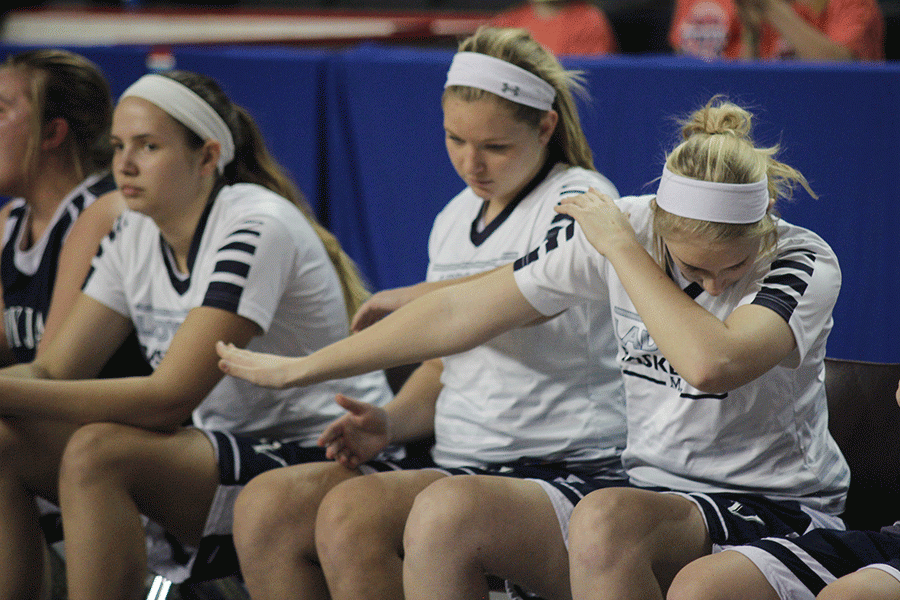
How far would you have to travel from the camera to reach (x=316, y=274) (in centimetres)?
223

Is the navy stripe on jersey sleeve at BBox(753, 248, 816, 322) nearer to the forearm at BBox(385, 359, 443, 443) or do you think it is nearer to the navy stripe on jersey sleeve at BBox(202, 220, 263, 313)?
the forearm at BBox(385, 359, 443, 443)

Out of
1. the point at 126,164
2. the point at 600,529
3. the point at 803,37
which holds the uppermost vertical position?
the point at 803,37

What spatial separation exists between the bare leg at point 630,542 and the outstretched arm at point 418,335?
0.41 m

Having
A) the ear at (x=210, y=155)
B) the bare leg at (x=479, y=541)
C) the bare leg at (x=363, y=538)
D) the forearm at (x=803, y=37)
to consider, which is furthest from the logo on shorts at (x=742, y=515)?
the forearm at (x=803, y=37)

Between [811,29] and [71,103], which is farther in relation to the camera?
[811,29]

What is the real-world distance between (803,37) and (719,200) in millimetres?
2225

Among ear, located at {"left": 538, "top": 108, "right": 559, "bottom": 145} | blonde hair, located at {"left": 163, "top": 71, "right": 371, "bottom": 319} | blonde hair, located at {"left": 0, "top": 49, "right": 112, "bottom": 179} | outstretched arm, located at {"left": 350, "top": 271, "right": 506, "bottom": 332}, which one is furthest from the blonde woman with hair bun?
blonde hair, located at {"left": 0, "top": 49, "right": 112, "bottom": 179}

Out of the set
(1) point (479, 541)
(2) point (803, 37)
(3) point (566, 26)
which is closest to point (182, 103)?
(1) point (479, 541)

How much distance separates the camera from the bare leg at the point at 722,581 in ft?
4.56

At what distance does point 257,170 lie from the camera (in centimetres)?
240

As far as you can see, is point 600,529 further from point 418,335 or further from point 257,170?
point 257,170

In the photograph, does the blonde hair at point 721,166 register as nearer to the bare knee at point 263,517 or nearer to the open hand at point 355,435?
the open hand at point 355,435

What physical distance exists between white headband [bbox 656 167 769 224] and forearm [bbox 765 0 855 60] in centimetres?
214

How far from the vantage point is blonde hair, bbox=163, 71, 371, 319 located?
2293mm
